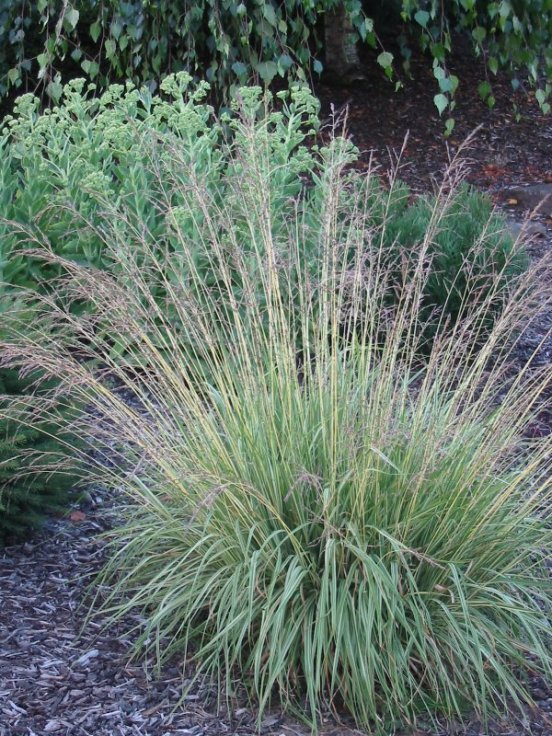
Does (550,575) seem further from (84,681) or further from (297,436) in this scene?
Answer: (84,681)

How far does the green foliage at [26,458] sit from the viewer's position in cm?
301

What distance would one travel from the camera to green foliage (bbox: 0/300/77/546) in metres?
3.01

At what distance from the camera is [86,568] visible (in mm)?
3123

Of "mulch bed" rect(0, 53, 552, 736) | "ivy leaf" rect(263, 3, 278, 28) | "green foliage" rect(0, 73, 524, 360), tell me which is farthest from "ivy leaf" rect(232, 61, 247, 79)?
"mulch bed" rect(0, 53, 552, 736)

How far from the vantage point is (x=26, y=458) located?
3.13 meters

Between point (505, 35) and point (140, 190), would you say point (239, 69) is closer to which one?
point (505, 35)

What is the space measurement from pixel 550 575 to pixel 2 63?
628 centimetres

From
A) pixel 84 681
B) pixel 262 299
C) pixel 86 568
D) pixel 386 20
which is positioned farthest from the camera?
pixel 386 20

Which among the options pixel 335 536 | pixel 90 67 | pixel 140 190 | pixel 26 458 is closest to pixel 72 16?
pixel 90 67

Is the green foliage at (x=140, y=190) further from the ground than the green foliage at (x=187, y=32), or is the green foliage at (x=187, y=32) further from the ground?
the green foliage at (x=187, y=32)

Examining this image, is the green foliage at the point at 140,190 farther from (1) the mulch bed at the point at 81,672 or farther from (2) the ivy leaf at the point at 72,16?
(2) the ivy leaf at the point at 72,16

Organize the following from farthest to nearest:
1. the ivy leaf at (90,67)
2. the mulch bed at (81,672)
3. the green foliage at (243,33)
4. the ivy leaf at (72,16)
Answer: the ivy leaf at (90,67), the green foliage at (243,33), the ivy leaf at (72,16), the mulch bed at (81,672)

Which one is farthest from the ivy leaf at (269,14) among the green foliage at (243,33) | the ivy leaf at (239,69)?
the ivy leaf at (239,69)

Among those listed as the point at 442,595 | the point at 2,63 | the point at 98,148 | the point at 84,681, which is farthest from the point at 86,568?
the point at 2,63
